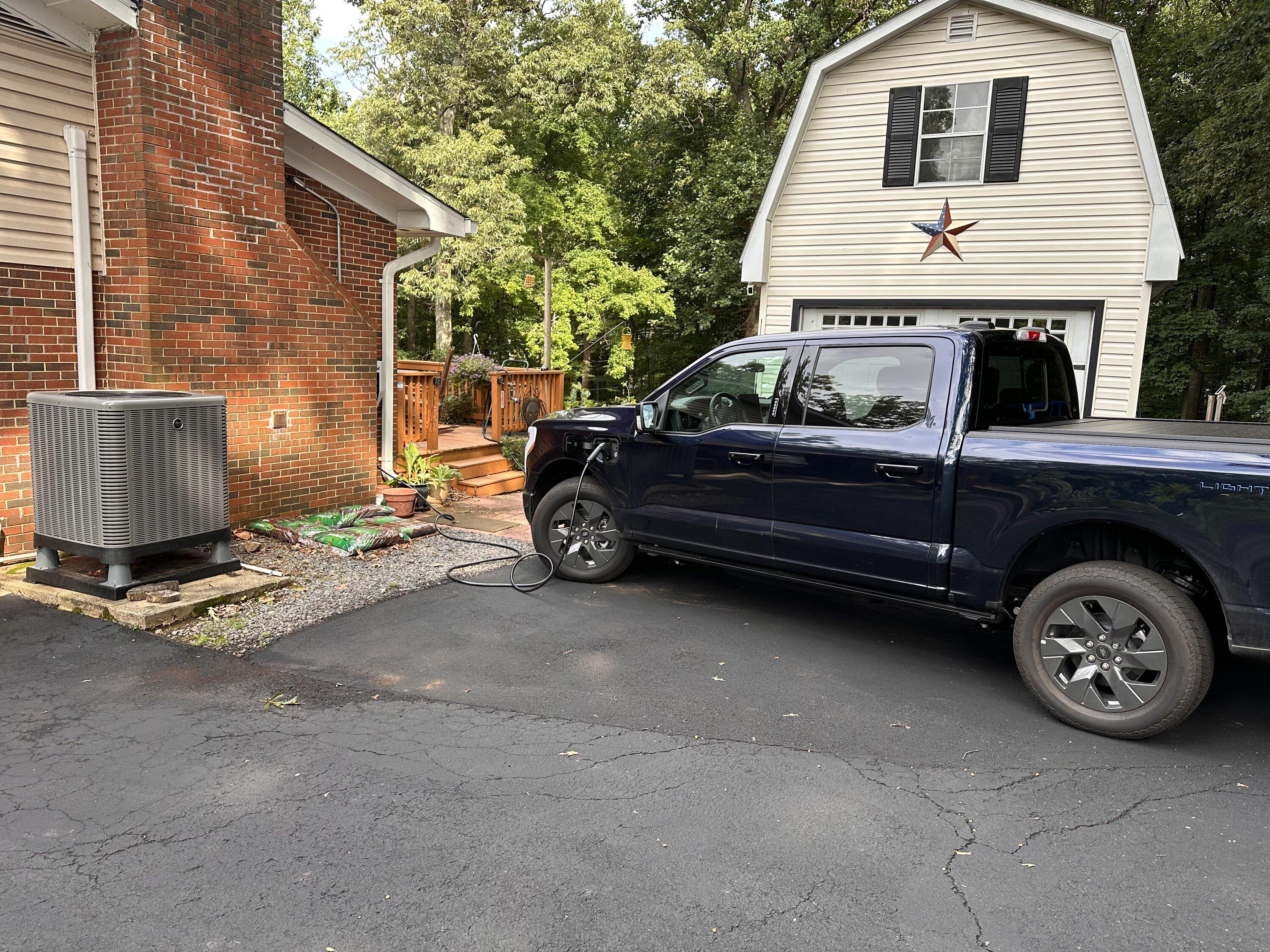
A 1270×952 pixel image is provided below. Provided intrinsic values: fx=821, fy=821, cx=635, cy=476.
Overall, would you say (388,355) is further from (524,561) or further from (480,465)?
(524,561)

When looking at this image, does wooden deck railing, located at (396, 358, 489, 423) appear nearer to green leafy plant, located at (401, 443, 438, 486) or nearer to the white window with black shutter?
green leafy plant, located at (401, 443, 438, 486)

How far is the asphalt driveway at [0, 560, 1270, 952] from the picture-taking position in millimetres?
2574

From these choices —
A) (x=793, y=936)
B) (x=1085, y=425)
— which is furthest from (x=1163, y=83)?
(x=793, y=936)

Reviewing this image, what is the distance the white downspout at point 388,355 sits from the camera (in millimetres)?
9297

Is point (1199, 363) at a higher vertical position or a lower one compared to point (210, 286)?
higher

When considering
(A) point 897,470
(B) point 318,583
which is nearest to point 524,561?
(B) point 318,583

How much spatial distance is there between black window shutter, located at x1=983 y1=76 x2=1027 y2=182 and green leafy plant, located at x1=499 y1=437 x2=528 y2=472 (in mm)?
7354

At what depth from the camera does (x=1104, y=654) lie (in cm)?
395

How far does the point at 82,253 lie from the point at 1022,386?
675 cm

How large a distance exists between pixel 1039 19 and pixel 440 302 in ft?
49.1

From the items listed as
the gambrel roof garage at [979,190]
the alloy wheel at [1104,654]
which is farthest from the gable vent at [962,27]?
the alloy wheel at [1104,654]

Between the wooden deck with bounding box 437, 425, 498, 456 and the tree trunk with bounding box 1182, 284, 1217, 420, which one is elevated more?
the tree trunk with bounding box 1182, 284, 1217, 420

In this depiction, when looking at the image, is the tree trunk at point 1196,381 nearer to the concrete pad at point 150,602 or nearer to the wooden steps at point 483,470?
the wooden steps at point 483,470

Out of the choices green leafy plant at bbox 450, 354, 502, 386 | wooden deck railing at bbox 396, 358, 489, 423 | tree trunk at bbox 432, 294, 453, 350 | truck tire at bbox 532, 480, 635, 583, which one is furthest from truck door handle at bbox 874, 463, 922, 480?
tree trunk at bbox 432, 294, 453, 350
